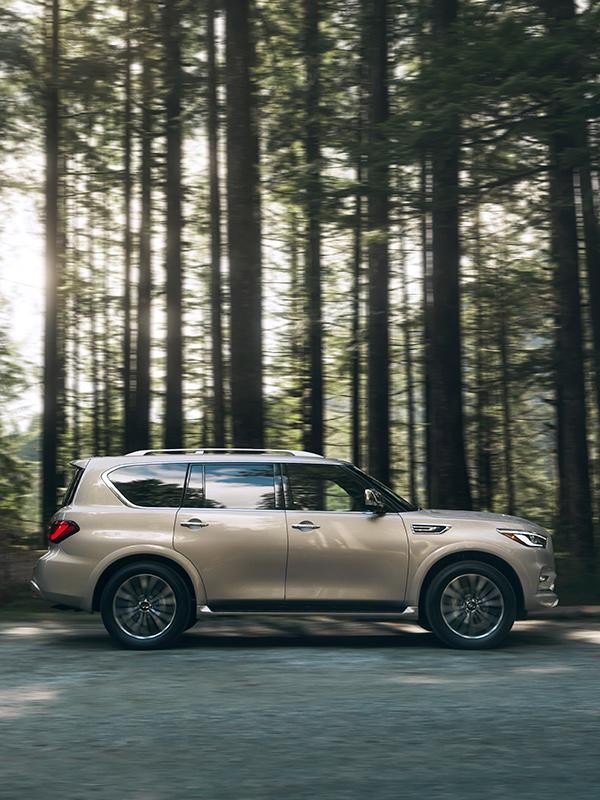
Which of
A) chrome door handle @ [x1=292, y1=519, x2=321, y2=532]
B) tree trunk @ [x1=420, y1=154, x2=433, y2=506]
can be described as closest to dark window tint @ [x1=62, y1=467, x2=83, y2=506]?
chrome door handle @ [x1=292, y1=519, x2=321, y2=532]

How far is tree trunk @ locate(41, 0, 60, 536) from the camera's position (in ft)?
82.1

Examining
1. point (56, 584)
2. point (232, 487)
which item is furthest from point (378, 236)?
point (56, 584)

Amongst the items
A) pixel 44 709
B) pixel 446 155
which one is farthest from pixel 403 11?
pixel 44 709

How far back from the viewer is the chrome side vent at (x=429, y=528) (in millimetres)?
11086

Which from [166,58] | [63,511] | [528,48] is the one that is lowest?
A: [63,511]

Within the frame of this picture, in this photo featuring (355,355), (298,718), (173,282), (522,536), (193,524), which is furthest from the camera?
(355,355)

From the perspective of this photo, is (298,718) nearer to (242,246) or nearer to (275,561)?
(275,561)

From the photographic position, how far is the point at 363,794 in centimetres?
596

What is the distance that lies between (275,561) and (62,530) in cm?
208

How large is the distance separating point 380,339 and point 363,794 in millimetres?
18003

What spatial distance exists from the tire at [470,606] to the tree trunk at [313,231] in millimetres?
6793

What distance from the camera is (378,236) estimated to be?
56.0 feet

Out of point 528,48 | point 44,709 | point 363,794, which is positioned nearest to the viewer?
point 363,794

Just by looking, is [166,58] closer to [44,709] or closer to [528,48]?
[528,48]
